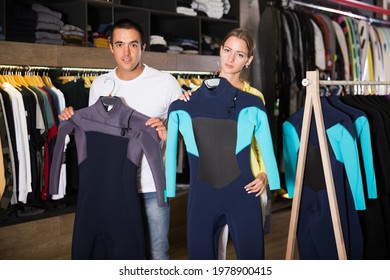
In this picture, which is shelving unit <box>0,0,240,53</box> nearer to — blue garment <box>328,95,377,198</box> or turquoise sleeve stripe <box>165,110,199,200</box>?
turquoise sleeve stripe <box>165,110,199,200</box>

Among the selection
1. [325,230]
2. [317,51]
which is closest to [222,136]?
[325,230]

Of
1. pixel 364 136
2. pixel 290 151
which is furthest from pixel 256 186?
pixel 364 136

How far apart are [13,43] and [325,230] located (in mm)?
2275

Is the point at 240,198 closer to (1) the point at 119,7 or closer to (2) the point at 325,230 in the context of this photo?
(2) the point at 325,230

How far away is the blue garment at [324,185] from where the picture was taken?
10.6ft

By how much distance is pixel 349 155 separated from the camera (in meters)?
3.20

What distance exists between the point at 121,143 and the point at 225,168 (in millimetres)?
526

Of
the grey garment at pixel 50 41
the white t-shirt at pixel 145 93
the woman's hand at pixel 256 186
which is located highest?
the grey garment at pixel 50 41

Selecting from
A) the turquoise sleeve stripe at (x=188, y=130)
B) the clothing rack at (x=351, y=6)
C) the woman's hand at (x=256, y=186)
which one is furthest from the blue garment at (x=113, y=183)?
the clothing rack at (x=351, y=6)

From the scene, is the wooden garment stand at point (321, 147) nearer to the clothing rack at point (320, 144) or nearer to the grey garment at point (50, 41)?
the clothing rack at point (320, 144)

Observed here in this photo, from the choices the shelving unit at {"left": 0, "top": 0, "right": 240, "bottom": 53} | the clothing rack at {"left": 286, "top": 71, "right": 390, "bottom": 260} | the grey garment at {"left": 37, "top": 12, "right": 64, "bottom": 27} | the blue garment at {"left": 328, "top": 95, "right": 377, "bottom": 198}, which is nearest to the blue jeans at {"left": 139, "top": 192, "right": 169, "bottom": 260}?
the clothing rack at {"left": 286, "top": 71, "right": 390, "bottom": 260}

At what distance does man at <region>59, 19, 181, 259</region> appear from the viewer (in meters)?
3.02

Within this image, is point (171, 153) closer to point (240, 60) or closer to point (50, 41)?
point (240, 60)

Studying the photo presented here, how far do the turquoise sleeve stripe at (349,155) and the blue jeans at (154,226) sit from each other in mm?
958
